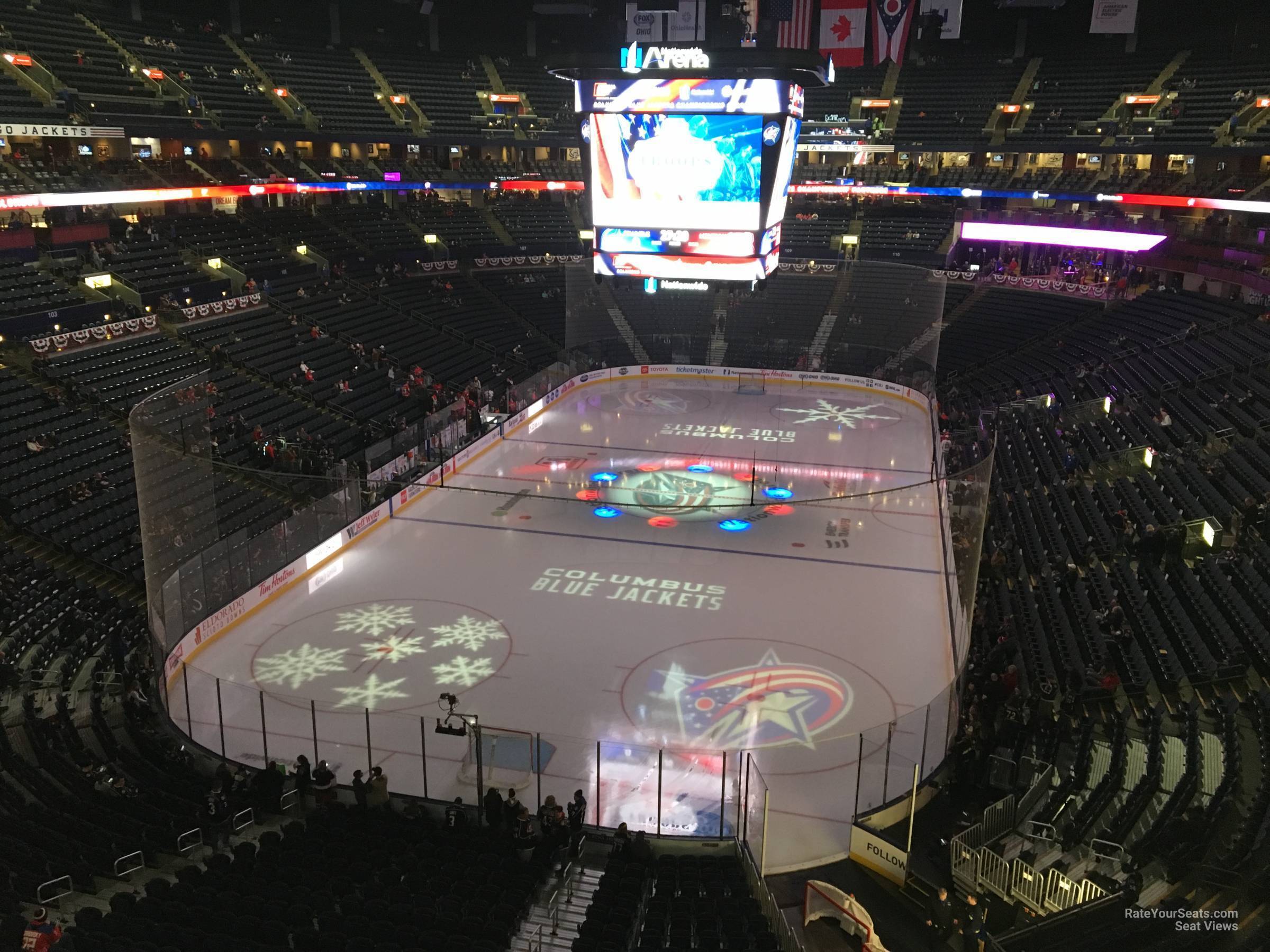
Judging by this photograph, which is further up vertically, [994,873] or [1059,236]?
[1059,236]

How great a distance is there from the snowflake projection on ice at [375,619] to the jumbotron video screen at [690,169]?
973 cm

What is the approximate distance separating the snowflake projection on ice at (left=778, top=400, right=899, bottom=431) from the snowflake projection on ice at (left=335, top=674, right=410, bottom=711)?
745 inches

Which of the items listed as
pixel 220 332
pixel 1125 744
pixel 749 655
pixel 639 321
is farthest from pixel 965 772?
pixel 639 321

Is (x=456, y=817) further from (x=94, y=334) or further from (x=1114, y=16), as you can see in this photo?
(x=1114, y=16)

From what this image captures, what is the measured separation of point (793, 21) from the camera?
150ft

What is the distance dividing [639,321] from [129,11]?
24982mm

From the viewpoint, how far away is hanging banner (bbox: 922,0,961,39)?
149 ft

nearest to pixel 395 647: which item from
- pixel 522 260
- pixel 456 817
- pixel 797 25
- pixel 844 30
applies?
pixel 456 817

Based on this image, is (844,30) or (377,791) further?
(844,30)

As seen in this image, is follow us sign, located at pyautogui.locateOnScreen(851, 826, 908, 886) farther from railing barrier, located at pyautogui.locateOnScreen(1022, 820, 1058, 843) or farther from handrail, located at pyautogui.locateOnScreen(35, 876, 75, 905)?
handrail, located at pyautogui.locateOnScreen(35, 876, 75, 905)

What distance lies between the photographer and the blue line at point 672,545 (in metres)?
19.7

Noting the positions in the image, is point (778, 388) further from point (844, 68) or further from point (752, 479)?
point (844, 68)

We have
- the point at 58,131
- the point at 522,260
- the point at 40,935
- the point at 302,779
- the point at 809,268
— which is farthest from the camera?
the point at 522,260

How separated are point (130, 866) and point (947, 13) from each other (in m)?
48.8
